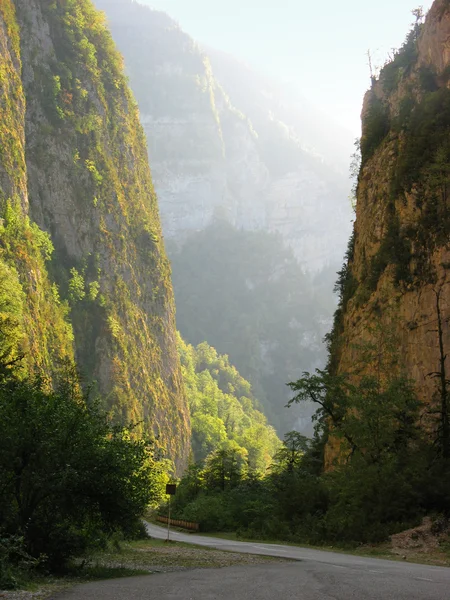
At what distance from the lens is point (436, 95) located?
30.1 meters

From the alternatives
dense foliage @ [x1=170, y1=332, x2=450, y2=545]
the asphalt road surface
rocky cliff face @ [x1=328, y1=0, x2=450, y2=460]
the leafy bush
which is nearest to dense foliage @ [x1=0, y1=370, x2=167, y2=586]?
the leafy bush

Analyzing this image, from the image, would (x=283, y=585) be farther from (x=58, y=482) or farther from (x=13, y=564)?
(x=58, y=482)

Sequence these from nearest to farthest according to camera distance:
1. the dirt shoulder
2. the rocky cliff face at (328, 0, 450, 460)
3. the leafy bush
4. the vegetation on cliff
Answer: the dirt shoulder
the leafy bush
the vegetation on cliff
the rocky cliff face at (328, 0, 450, 460)

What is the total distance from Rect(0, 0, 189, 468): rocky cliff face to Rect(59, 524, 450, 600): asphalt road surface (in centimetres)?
3704

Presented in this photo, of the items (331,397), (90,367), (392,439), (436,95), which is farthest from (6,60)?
(392,439)

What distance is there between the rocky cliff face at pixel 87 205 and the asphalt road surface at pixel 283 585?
3704cm

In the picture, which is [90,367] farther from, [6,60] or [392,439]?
[392,439]

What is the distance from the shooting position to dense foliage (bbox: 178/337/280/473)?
10392 cm

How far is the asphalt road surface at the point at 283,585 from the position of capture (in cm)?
811

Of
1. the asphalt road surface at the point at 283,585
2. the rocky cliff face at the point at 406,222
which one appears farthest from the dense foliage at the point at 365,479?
the asphalt road surface at the point at 283,585

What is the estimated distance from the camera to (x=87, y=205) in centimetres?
6531

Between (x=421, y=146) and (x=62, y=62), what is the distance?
50367mm

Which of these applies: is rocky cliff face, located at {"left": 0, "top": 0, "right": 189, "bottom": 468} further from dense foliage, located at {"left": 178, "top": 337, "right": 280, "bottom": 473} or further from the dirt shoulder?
the dirt shoulder

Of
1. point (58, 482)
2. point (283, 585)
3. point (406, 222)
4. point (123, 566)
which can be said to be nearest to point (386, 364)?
point (406, 222)
